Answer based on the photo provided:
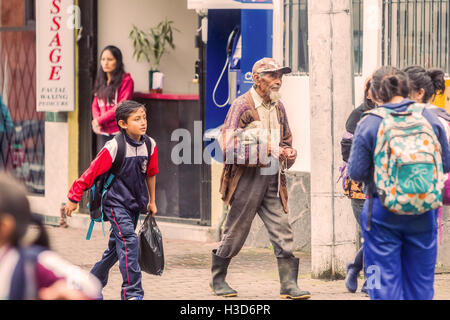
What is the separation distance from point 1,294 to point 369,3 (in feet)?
21.9

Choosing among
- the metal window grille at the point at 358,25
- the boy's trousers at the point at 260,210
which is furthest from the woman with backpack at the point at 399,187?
the metal window grille at the point at 358,25

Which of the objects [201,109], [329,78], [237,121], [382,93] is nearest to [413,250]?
[382,93]

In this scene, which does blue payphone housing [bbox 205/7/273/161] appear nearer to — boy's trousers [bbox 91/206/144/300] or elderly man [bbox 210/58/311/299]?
elderly man [bbox 210/58/311/299]

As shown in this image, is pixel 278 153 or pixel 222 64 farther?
pixel 222 64

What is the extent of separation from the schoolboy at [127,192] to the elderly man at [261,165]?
25.2 inches

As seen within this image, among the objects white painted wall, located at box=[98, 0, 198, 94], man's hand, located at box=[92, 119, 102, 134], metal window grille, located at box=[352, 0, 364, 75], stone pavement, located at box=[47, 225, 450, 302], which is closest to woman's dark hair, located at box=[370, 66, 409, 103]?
stone pavement, located at box=[47, 225, 450, 302]

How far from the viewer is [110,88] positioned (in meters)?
11.2

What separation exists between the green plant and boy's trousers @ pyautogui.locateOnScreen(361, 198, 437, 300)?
20.8 ft

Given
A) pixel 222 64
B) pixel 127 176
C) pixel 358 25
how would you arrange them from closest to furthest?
1. pixel 127 176
2. pixel 358 25
3. pixel 222 64

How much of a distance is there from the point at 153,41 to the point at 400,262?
6.60 meters

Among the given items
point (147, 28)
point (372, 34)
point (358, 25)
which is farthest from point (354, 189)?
point (147, 28)

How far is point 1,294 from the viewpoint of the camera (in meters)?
3.76

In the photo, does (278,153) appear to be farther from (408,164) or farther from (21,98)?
(21,98)

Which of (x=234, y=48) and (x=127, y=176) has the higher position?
(x=234, y=48)
